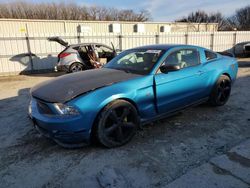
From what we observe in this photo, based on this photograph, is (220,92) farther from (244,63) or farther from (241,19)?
(241,19)

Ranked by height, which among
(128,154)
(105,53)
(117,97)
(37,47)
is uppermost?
(37,47)

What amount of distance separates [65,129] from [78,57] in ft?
22.9

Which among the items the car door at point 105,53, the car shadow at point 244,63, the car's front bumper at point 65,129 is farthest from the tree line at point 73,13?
the car's front bumper at point 65,129

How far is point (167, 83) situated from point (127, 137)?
1.11 m

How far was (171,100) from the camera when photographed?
3.69m

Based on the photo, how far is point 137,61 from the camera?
3984 mm

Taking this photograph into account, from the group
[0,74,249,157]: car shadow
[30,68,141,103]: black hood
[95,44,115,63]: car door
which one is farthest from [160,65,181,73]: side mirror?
[95,44,115,63]: car door

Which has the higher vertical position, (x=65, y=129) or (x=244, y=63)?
(x=65, y=129)

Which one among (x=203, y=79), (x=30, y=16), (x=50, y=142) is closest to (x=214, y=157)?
(x=203, y=79)

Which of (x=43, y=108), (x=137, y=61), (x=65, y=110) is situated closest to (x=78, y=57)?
(x=137, y=61)

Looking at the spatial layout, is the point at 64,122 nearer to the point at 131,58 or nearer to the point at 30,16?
the point at 131,58

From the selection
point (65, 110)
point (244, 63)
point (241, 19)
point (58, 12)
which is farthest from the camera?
point (241, 19)

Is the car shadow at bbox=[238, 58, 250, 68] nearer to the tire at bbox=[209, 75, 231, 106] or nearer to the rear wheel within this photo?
the tire at bbox=[209, 75, 231, 106]

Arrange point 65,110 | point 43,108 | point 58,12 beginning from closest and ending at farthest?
point 65,110 < point 43,108 < point 58,12
